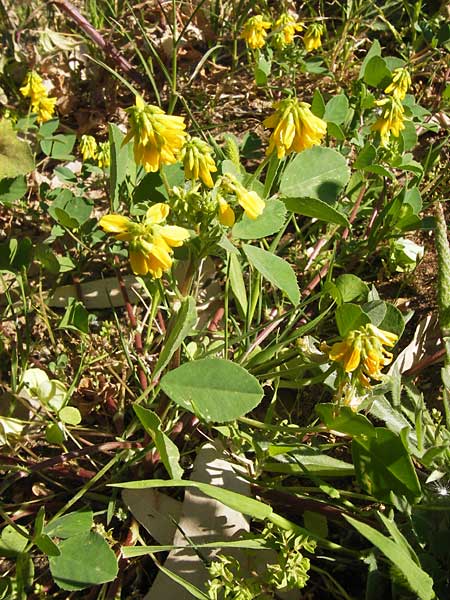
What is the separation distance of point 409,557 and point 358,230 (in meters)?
1.19

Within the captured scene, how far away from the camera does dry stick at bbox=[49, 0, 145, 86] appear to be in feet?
7.85

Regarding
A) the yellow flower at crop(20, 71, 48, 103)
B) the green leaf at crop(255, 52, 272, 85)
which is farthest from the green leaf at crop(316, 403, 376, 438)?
the yellow flower at crop(20, 71, 48, 103)

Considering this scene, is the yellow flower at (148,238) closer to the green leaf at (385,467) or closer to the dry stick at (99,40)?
the green leaf at (385,467)

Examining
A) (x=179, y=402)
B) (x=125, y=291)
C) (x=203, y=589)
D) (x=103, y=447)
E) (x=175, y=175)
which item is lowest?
(x=203, y=589)

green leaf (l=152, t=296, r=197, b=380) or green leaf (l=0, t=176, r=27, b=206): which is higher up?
green leaf (l=152, t=296, r=197, b=380)

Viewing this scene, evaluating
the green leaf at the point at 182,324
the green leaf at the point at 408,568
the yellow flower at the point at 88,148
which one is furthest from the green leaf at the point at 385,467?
the yellow flower at the point at 88,148

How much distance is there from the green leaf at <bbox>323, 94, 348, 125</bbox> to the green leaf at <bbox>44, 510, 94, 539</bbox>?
1.22 metres

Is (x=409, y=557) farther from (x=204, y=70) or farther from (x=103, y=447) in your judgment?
(x=204, y=70)

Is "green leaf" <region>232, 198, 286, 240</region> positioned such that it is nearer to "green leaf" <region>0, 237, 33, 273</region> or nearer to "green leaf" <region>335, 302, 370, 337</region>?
"green leaf" <region>335, 302, 370, 337</region>

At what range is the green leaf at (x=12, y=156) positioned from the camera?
1.65 m

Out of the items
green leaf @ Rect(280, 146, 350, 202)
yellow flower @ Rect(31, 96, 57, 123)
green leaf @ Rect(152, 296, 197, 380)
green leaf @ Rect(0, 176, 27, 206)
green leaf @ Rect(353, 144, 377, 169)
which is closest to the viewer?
green leaf @ Rect(152, 296, 197, 380)

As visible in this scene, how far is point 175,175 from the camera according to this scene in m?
1.55

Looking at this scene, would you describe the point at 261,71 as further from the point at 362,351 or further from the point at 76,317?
the point at 362,351

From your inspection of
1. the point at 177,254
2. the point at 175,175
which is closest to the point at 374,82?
the point at 175,175
